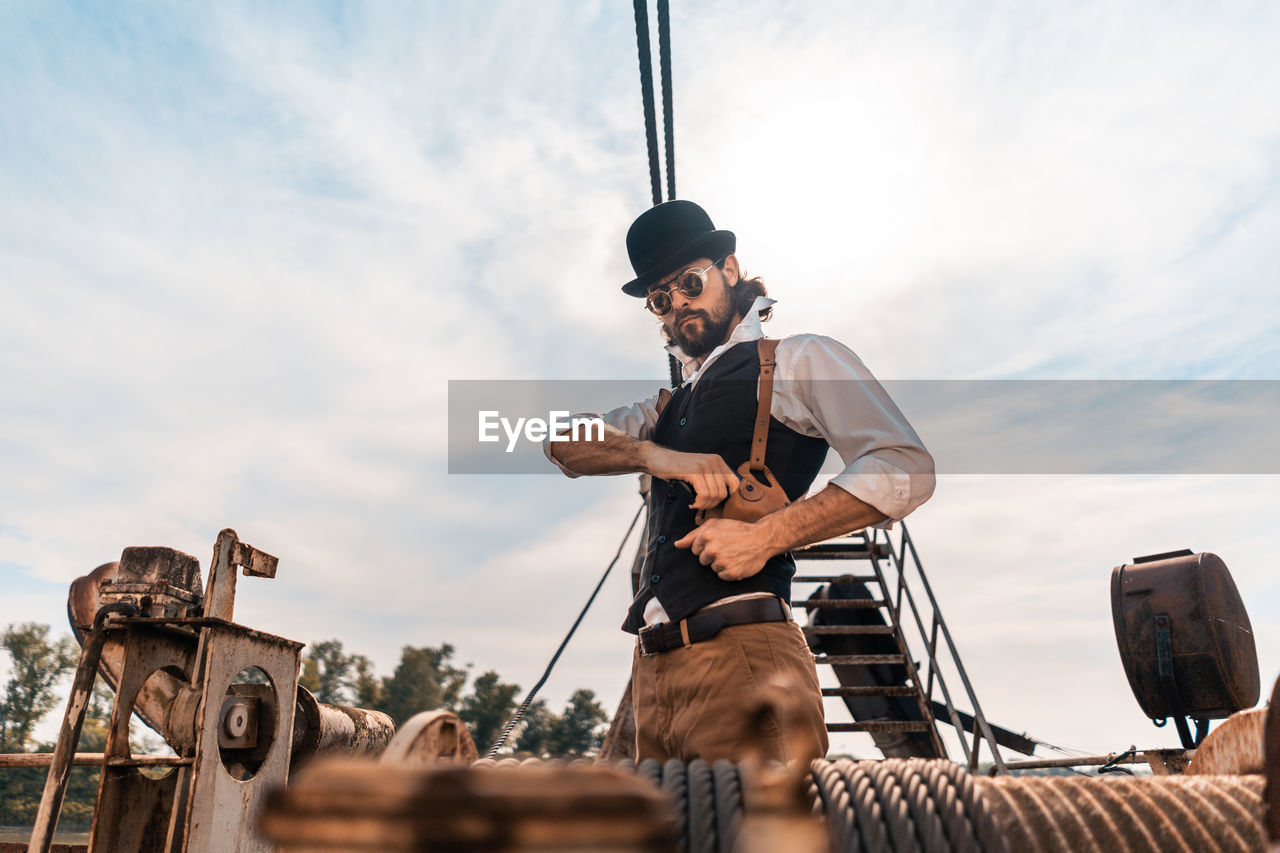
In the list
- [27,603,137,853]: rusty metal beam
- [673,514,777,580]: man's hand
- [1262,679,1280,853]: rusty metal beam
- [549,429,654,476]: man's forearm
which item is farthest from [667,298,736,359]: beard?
[27,603,137,853]: rusty metal beam

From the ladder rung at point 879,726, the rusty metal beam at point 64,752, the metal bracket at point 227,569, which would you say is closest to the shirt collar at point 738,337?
the metal bracket at point 227,569

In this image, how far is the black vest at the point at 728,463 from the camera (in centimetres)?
216

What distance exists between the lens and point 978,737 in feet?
21.4

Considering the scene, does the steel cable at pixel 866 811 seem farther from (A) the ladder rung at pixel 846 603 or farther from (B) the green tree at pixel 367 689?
(B) the green tree at pixel 367 689

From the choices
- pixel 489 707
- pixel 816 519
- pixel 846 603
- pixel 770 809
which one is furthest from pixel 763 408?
pixel 489 707

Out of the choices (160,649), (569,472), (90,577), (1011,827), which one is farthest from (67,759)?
(1011,827)

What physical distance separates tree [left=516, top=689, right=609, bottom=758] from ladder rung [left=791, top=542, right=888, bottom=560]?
50874 millimetres

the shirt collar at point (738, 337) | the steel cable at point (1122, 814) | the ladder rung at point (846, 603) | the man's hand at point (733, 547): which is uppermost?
Answer: the ladder rung at point (846, 603)

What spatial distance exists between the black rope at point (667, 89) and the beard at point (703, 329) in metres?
2.39

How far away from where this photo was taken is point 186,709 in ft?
14.2

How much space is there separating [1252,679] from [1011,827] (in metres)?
4.67

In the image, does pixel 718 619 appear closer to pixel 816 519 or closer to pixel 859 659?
pixel 816 519

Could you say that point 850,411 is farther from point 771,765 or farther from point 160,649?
point 160,649

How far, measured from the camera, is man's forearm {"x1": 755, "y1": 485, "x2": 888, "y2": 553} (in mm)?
2025
